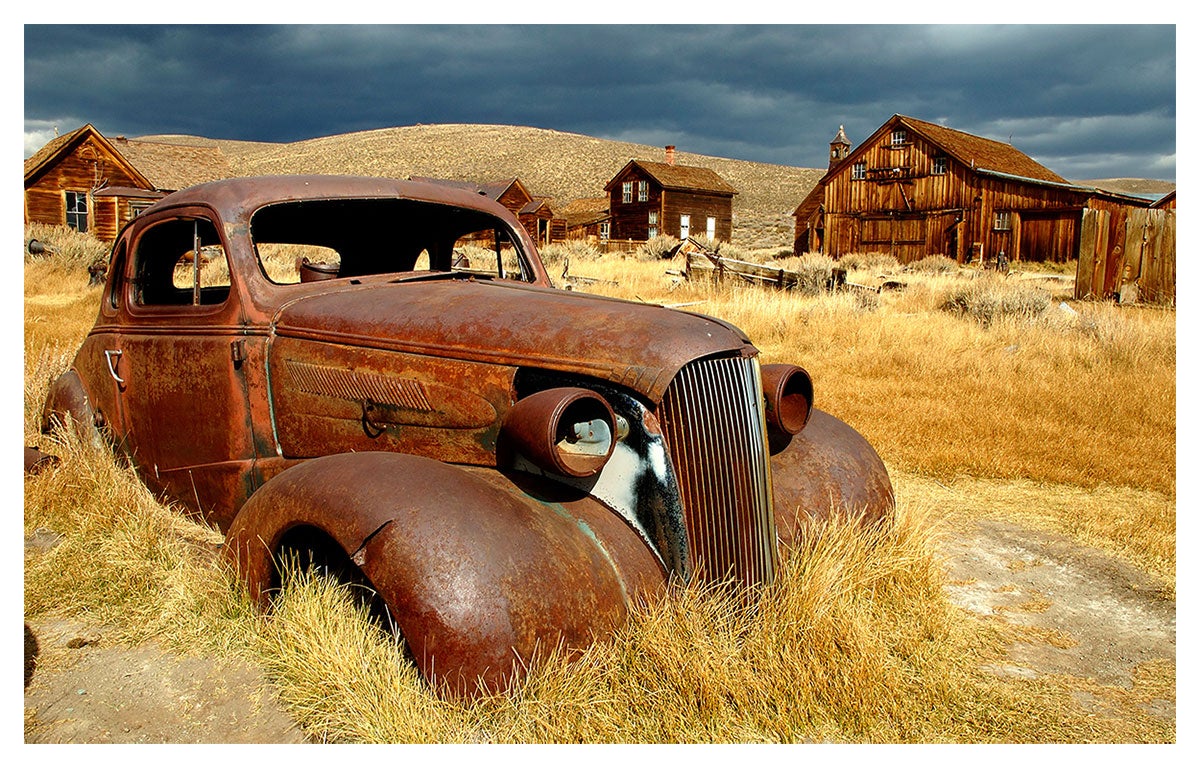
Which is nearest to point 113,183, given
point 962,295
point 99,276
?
point 99,276

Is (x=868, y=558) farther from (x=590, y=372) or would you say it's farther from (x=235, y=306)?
(x=235, y=306)

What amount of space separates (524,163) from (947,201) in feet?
163

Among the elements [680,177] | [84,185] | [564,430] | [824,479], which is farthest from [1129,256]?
[680,177]

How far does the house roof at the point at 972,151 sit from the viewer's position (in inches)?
1144

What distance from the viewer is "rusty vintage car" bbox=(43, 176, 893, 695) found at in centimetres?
234

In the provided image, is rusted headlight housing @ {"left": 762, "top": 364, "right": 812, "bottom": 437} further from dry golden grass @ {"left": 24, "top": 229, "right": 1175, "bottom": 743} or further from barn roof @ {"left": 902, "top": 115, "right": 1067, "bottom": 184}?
barn roof @ {"left": 902, "top": 115, "right": 1067, "bottom": 184}

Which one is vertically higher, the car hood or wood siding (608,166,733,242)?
wood siding (608,166,733,242)

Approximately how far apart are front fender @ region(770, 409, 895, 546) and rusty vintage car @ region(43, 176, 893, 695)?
0.01 m

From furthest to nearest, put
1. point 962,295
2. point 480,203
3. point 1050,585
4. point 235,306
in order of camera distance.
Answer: point 962,295 < point 480,203 < point 1050,585 < point 235,306

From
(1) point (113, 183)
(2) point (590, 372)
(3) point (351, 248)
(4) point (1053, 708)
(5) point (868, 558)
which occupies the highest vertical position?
(1) point (113, 183)

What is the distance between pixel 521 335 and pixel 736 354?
768 mm

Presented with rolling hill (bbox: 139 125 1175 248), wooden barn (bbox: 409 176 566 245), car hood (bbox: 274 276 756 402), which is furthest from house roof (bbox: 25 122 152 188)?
rolling hill (bbox: 139 125 1175 248)

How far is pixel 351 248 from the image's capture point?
4.44 metres

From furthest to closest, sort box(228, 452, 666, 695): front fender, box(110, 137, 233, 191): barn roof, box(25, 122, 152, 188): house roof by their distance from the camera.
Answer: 1. box(110, 137, 233, 191): barn roof
2. box(25, 122, 152, 188): house roof
3. box(228, 452, 666, 695): front fender
